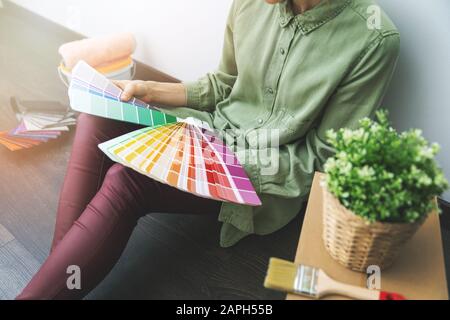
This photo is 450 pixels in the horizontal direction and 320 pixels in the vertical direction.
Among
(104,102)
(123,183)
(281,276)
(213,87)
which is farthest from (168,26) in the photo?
(281,276)

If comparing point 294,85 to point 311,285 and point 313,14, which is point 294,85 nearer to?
point 313,14

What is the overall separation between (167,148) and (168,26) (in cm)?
100

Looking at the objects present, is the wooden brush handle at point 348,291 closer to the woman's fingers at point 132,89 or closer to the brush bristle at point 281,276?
the brush bristle at point 281,276

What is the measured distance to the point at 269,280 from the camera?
574mm

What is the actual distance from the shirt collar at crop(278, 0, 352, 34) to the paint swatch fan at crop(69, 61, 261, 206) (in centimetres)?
32

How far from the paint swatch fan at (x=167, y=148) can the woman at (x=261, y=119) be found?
61 mm

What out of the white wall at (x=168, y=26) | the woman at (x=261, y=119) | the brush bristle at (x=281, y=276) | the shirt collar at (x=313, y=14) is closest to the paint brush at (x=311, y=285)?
the brush bristle at (x=281, y=276)

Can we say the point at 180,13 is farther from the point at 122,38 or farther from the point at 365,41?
the point at 365,41

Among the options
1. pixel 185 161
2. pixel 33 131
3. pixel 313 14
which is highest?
pixel 313 14

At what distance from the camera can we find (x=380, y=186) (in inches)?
20.1

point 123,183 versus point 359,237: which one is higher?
point 359,237

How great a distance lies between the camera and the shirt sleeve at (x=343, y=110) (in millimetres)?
801

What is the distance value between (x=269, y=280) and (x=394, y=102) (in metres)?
0.74
